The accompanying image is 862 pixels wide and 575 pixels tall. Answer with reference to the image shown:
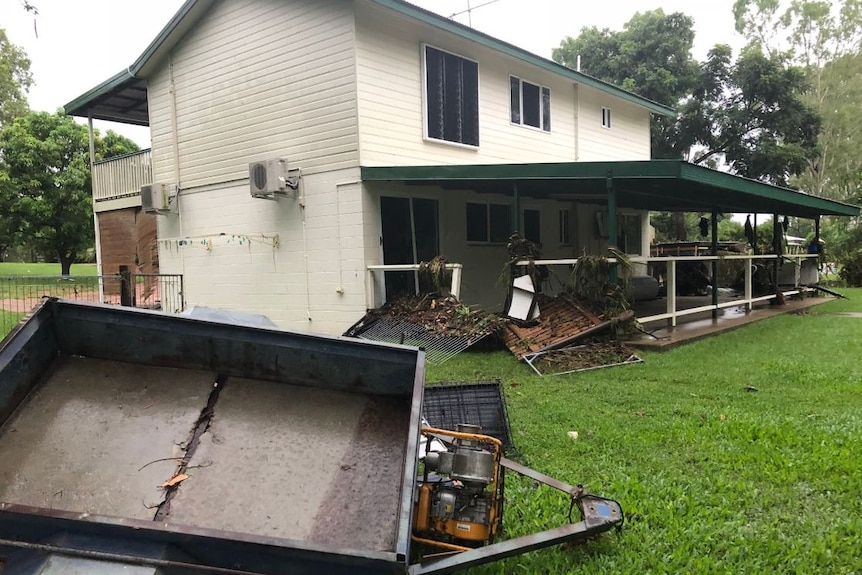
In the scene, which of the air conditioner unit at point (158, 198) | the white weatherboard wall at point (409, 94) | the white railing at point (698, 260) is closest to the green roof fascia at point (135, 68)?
the air conditioner unit at point (158, 198)

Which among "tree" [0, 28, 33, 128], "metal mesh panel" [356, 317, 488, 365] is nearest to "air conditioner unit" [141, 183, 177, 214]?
"metal mesh panel" [356, 317, 488, 365]

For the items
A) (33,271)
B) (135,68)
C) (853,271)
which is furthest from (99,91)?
(853,271)

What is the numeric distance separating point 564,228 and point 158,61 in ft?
33.4

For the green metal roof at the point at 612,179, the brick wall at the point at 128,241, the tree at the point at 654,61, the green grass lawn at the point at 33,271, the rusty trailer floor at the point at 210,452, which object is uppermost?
the tree at the point at 654,61

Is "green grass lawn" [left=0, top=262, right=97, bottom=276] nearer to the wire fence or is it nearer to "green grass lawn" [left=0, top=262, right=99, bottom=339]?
the wire fence

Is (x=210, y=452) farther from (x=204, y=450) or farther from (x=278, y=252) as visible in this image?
(x=278, y=252)

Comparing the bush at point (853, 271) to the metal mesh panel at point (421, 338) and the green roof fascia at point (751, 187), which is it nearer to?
the green roof fascia at point (751, 187)

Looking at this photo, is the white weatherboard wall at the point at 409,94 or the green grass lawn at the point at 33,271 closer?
the white weatherboard wall at the point at 409,94

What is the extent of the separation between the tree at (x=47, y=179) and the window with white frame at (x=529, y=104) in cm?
2016

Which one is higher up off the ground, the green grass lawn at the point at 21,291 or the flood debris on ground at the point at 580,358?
the green grass lawn at the point at 21,291

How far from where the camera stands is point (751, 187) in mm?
9109

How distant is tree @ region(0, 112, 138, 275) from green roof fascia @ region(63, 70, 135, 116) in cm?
1221

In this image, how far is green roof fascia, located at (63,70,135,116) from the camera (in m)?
12.4

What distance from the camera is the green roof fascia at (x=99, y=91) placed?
1243cm
